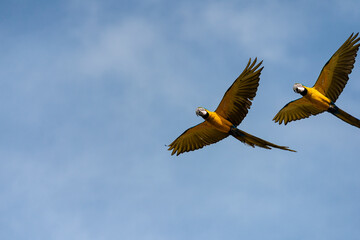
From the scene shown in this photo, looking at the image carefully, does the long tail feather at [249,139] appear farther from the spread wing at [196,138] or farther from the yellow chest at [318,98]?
the yellow chest at [318,98]

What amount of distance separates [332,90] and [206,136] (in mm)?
5275

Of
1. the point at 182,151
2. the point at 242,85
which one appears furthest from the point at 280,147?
the point at 182,151

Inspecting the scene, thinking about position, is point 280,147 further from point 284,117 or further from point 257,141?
point 284,117

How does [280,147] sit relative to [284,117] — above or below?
below

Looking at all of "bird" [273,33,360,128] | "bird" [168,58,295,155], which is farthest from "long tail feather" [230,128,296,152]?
"bird" [273,33,360,128]

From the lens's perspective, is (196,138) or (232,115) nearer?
(232,115)

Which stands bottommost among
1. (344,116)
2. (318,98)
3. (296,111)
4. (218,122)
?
(344,116)

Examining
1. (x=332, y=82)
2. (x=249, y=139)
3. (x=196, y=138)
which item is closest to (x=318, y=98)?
(x=332, y=82)

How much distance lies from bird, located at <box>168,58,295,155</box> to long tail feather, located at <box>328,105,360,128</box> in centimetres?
323

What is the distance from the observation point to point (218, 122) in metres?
21.8

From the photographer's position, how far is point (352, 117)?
22.5m

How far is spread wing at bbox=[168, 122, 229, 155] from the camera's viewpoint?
2244 cm

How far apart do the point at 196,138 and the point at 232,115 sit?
1.79 metres

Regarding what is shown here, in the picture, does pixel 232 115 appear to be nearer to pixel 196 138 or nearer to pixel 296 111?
pixel 196 138
